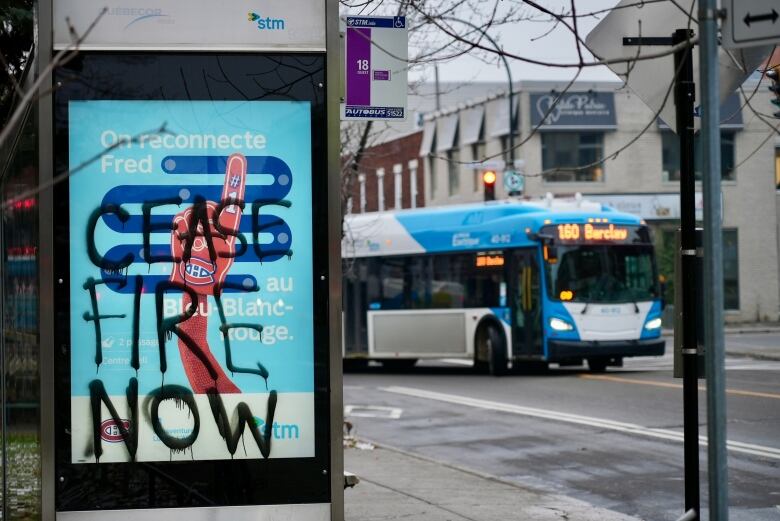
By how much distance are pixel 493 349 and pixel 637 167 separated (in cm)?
2329

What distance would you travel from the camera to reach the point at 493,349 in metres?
25.0

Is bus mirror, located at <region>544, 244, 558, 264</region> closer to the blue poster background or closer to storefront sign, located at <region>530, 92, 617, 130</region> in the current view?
the blue poster background

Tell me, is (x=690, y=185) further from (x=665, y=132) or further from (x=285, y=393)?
(x=665, y=132)

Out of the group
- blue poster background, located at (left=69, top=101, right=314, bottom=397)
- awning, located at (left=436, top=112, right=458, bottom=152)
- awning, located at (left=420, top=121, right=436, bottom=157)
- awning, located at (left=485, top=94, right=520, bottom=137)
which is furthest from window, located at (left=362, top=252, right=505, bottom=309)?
awning, located at (left=420, top=121, right=436, bottom=157)

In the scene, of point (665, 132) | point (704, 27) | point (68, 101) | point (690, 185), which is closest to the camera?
point (704, 27)

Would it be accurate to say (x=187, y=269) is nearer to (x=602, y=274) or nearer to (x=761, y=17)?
(x=761, y=17)

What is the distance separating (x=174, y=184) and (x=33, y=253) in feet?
2.59

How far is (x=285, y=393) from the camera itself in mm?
6016

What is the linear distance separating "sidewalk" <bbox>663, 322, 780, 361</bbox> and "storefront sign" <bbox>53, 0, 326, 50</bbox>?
76.1 feet

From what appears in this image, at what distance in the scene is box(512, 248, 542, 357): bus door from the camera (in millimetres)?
24344

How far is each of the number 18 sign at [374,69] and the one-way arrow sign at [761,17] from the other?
7.84ft

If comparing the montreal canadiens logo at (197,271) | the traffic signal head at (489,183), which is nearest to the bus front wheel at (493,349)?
the traffic signal head at (489,183)

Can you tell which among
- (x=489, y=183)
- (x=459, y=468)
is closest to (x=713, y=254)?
(x=459, y=468)

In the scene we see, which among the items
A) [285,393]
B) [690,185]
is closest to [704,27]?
[690,185]
